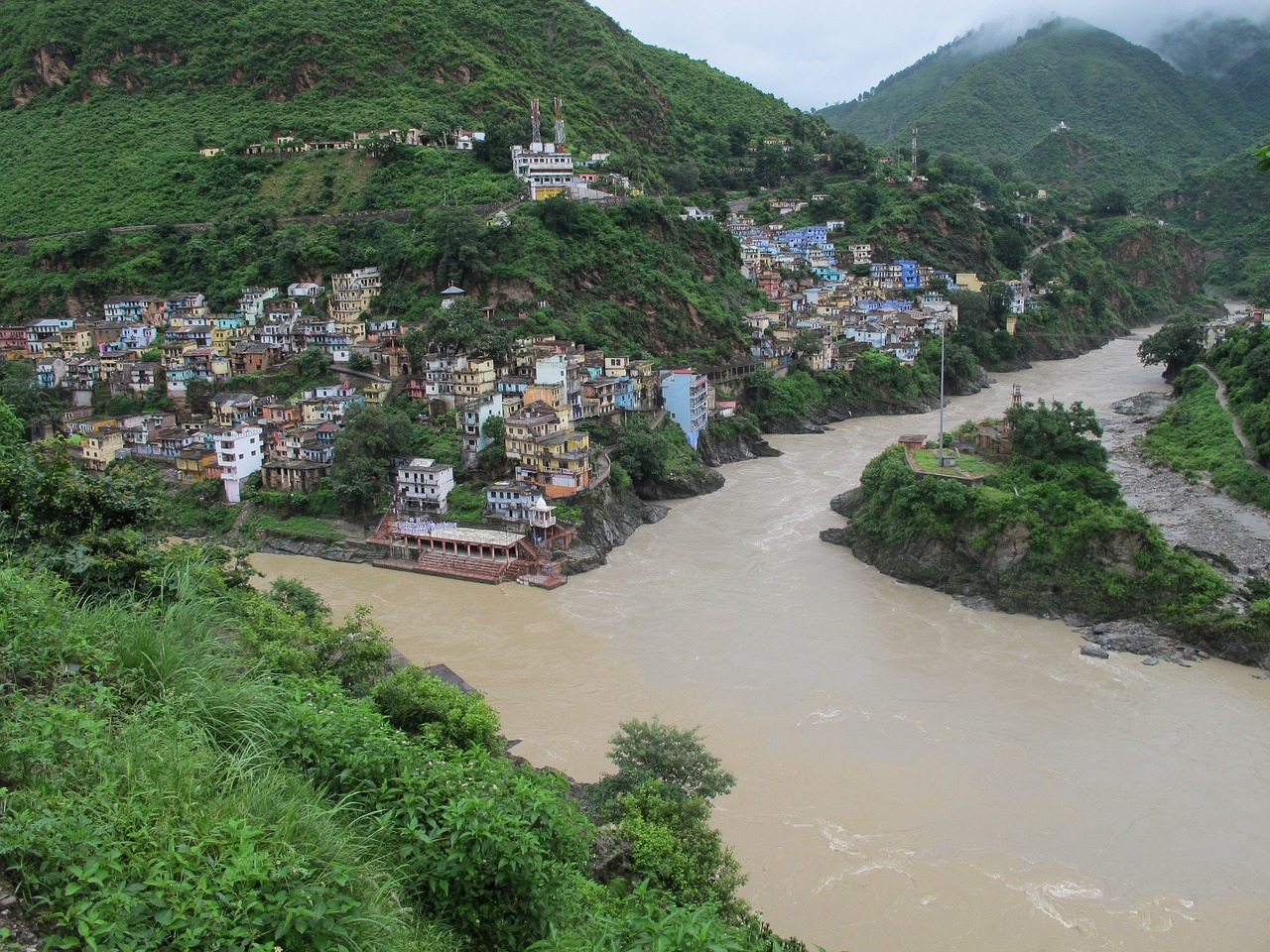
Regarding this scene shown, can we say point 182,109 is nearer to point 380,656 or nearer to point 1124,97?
point 380,656

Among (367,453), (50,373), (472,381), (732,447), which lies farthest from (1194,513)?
(50,373)

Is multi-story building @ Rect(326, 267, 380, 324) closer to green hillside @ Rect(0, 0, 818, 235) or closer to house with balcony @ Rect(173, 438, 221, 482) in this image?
green hillside @ Rect(0, 0, 818, 235)

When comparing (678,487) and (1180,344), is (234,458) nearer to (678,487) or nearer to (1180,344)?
(678,487)

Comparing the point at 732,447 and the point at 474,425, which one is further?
the point at 732,447

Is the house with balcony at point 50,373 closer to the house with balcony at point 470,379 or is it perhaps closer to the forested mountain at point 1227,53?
the house with balcony at point 470,379

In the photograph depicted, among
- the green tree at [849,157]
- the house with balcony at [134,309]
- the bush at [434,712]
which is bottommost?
the bush at [434,712]

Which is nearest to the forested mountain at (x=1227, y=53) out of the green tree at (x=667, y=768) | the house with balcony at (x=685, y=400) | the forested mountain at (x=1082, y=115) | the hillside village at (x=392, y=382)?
the forested mountain at (x=1082, y=115)

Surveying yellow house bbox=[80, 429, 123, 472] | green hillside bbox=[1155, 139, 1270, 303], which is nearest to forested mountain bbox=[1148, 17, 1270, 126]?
green hillside bbox=[1155, 139, 1270, 303]
